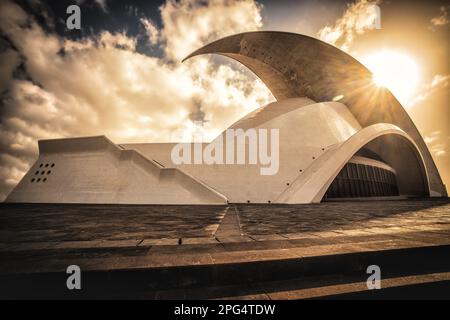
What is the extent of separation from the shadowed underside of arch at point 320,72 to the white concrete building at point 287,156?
97 millimetres

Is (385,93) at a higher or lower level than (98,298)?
higher

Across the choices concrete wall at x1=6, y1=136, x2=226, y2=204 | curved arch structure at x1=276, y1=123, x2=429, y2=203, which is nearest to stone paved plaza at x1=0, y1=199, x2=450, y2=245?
concrete wall at x1=6, y1=136, x2=226, y2=204

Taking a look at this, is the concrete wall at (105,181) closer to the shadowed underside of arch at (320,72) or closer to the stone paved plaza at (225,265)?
the stone paved plaza at (225,265)

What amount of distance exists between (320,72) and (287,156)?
12398 millimetres

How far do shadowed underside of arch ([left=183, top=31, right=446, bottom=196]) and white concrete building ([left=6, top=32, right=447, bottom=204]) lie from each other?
10cm

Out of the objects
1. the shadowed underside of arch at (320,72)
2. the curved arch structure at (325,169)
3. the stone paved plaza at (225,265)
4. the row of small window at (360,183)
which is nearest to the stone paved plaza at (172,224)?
the stone paved plaza at (225,265)

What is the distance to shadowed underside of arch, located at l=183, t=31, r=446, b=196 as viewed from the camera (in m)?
20.2

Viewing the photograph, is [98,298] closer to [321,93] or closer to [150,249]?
[150,249]

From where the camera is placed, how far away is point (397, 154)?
741 inches

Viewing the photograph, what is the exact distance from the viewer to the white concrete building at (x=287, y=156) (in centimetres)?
1110

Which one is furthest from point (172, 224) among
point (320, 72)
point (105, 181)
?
point (320, 72)

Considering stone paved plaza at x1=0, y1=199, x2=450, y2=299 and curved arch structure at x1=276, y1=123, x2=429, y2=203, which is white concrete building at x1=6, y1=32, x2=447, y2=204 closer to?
curved arch structure at x1=276, y1=123, x2=429, y2=203
